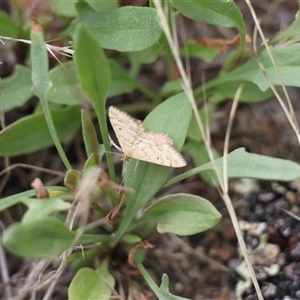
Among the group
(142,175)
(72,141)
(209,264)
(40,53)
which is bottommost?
(209,264)

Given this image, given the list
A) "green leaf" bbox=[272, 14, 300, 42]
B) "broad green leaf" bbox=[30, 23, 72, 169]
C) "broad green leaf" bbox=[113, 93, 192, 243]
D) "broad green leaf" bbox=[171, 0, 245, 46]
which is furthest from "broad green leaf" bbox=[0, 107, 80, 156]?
"green leaf" bbox=[272, 14, 300, 42]

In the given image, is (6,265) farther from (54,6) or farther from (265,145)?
(265,145)

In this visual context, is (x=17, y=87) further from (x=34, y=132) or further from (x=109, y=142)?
(x=109, y=142)

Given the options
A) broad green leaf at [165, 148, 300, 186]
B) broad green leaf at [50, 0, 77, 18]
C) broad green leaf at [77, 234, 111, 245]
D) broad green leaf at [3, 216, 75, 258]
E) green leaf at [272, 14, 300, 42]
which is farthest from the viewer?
broad green leaf at [50, 0, 77, 18]

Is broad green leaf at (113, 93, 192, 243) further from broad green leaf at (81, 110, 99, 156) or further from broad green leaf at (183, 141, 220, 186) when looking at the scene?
broad green leaf at (183, 141, 220, 186)

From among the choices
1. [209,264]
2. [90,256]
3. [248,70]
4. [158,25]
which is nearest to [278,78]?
[248,70]

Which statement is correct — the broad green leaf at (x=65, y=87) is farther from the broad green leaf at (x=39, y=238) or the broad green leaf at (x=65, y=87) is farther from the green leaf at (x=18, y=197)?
the broad green leaf at (x=39, y=238)
